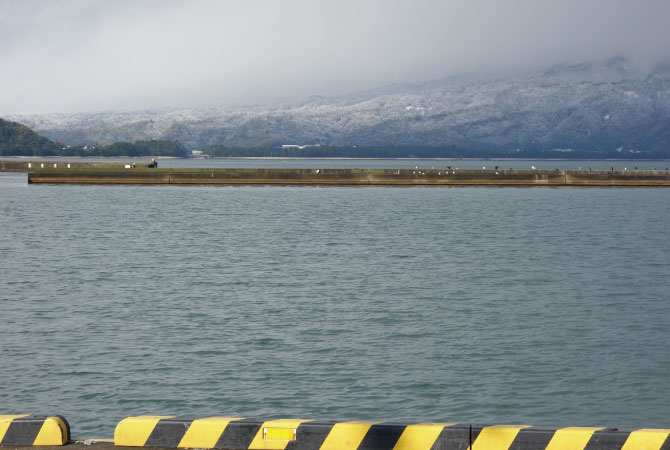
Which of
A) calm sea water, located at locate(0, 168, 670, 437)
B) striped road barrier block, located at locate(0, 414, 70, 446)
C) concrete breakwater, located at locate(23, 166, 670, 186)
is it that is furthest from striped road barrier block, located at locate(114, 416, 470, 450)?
concrete breakwater, located at locate(23, 166, 670, 186)

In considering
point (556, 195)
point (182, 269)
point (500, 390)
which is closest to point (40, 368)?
point (500, 390)

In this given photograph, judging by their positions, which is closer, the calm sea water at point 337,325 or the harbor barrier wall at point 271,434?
the harbor barrier wall at point 271,434

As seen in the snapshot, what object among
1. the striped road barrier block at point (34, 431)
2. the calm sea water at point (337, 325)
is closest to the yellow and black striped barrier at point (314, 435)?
the striped road barrier block at point (34, 431)

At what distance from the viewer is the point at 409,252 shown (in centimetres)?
4569

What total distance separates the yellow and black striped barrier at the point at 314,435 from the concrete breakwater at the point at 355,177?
355 feet

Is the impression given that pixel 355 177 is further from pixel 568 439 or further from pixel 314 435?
pixel 568 439

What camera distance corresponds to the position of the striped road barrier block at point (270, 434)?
8.73 meters

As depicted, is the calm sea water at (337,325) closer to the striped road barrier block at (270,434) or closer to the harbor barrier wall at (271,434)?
the harbor barrier wall at (271,434)

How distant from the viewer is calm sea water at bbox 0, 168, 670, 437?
54.3 ft

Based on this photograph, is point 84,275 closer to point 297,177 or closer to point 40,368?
point 40,368

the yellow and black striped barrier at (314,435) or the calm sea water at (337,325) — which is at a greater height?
the yellow and black striped barrier at (314,435)

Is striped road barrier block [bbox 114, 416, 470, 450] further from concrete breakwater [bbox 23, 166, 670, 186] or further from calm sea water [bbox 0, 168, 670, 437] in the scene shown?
concrete breakwater [bbox 23, 166, 670, 186]

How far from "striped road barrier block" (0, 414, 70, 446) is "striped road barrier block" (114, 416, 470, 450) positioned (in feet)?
1.91

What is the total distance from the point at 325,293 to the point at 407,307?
406 centimetres
